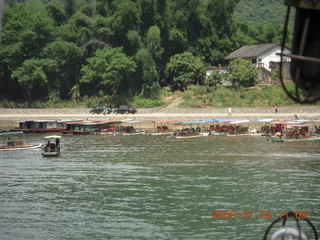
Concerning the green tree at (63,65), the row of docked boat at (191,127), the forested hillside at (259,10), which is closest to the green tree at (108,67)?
the green tree at (63,65)

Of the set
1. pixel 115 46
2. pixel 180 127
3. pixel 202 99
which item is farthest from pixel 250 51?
pixel 180 127

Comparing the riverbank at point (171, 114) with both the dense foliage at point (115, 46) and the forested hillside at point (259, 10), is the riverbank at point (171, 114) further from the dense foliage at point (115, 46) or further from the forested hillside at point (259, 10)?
the forested hillside at point (259, 10)

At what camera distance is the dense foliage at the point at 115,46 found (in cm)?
9125

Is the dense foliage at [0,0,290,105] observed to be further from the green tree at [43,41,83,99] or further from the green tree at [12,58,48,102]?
the green tree at [12,58,48,102]

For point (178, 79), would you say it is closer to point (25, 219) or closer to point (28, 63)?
point (28, 63)

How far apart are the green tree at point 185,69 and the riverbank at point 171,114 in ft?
27.6

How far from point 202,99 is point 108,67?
47.2 ft

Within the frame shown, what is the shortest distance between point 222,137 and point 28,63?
37.5 meters

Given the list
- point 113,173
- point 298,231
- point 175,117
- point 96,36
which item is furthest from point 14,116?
point 298,231

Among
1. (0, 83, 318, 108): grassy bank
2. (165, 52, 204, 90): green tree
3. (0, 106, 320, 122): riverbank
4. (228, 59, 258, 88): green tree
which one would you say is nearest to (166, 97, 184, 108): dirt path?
(0, 83, 318, 108): grassy bank

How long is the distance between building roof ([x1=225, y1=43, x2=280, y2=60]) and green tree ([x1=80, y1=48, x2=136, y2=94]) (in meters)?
16.2

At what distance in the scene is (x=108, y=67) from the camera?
8888cm

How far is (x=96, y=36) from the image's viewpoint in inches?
3829

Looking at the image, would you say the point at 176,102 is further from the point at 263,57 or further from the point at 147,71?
the point at 263,57
